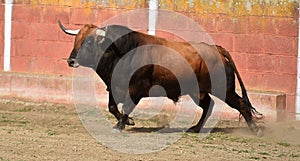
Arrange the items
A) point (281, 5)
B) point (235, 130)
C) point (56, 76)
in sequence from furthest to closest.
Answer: point (56, 76)
point (281, 5)
point (235, 130)

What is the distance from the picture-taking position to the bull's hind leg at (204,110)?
39.4 ft

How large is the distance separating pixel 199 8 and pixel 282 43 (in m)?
1.47

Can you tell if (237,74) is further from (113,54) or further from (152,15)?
(152,15)

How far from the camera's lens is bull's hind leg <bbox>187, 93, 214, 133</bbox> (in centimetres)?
1201

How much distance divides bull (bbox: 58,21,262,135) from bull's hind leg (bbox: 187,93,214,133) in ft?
0.21

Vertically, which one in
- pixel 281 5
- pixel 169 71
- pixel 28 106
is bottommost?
pixel 28 106

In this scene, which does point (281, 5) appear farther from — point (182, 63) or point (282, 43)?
point (182, 63)

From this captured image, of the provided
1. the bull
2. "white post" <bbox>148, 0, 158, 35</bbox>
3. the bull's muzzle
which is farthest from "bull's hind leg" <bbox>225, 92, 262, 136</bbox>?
"white post" <bbox>148, 0, 158, 35</bbox>

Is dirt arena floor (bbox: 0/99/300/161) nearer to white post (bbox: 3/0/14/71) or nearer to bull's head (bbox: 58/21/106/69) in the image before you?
bull's head (bbox: 58/21/106/69)

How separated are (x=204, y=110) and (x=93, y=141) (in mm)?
2409

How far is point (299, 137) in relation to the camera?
11.7 meters

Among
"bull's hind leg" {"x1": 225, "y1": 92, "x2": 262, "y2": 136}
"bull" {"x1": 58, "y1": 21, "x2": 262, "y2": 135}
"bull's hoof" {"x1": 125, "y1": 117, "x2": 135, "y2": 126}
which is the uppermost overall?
"bull" {"x1": 58, "y1": 21, "x2": 262, "y2": 135}

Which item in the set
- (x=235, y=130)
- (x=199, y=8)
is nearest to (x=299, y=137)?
(x=235, y=130)

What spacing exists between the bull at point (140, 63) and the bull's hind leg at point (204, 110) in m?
0.06
